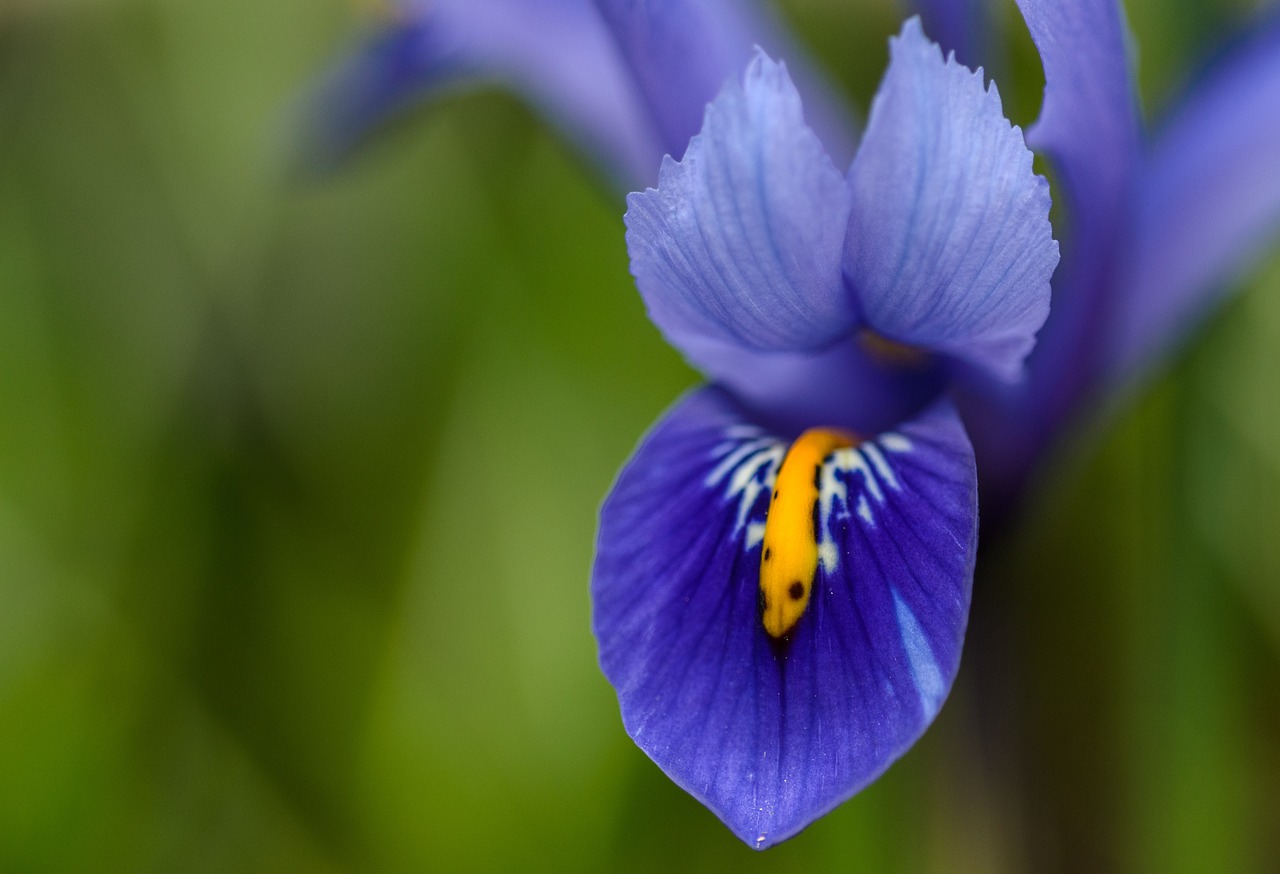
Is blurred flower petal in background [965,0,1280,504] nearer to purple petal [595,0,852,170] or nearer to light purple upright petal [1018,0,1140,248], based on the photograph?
light purple upright petal [1018,0,1140,248]

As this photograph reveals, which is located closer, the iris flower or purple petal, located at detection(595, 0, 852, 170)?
the iris flower

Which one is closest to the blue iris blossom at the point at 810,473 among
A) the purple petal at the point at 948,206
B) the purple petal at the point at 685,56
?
the purple petal at the point at 948,206

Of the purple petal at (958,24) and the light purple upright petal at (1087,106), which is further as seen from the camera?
the purple petal at (958,24)

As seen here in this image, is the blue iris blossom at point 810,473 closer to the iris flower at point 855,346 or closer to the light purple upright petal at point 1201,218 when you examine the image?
the iris flower at point 855,346

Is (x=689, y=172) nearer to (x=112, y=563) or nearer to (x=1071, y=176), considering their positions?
(x=1071, y=176)

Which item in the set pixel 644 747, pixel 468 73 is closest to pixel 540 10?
pixel 468 73

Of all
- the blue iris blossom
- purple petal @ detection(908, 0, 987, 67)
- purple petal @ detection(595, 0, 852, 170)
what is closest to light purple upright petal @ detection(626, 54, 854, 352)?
the blue iris blossom
